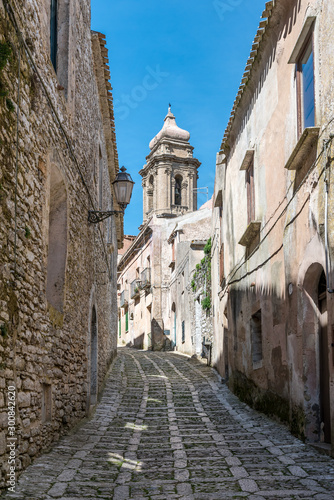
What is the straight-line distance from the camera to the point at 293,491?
4.89 m

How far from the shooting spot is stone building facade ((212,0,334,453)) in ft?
21.5

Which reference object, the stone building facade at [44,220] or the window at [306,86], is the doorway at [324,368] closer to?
the window at [306,86]

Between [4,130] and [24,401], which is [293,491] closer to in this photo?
[24,401]

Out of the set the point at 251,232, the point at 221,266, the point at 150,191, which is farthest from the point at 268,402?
the point at 150,191

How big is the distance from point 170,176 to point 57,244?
36.5m

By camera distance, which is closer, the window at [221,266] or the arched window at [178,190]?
the window at [221,266]

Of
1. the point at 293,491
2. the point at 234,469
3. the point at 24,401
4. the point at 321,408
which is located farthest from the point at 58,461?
the point at 321,408

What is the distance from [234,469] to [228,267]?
328 inches

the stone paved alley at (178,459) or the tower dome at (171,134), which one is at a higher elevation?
the tower dome at (171,134)

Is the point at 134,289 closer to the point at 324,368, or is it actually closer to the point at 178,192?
the point at 178,192

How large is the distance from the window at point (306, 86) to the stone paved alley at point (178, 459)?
3953 millimetres

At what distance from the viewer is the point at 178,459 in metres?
6.39

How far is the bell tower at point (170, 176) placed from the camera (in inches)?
1704

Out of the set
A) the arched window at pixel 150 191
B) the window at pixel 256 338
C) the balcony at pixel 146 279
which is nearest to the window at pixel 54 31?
the window at pixel 256 338
